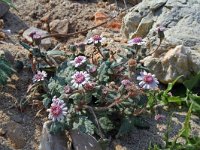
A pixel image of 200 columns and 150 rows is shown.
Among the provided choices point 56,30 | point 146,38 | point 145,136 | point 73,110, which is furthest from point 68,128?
point 56,30

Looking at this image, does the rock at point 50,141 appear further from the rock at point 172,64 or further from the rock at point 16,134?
the rock at point 172,64

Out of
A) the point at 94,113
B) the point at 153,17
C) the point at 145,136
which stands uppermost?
the point at 153,17

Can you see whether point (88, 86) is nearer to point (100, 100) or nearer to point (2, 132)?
point (100, 100)

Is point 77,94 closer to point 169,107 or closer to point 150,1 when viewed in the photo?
point 169,107

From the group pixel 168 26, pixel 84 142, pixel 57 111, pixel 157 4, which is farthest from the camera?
pixel 157 4

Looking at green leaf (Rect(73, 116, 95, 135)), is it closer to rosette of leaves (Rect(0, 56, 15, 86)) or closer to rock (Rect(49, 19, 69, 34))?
rosette of leaves (Rect(0, 56, 15, 86))

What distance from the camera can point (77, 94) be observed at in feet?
7.24

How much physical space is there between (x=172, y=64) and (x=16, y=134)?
2.68 feet

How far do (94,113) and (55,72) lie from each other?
0.38 metres

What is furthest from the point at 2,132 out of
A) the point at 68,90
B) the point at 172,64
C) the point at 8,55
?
the point at 172,64

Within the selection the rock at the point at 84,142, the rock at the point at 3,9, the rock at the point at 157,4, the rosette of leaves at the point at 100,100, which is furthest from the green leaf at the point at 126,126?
the rock at the point at 3,9

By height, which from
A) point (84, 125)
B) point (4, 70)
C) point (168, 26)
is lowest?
point (84, 125)

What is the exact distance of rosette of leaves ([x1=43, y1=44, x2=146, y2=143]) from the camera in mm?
2207

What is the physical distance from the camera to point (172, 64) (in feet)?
8.46
